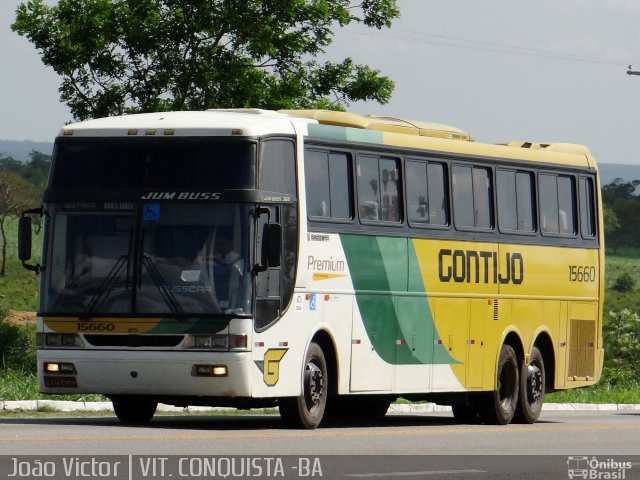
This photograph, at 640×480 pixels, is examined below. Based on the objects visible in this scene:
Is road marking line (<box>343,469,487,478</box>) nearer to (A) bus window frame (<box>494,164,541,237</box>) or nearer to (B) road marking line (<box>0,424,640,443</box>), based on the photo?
(B) road marking line (<box>0,424,640,443</box>)

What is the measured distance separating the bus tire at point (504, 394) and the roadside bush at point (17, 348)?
43.2 feet

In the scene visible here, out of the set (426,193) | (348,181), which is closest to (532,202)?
(426,193)

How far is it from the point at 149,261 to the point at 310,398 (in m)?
2.36

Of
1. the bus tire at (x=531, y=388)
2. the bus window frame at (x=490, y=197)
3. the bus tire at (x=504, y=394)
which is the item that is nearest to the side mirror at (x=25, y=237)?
the bus window frame at (x=490, y=197)

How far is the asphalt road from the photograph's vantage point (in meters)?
14.5

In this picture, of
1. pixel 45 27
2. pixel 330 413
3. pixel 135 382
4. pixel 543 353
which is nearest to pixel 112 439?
pixel 135 382

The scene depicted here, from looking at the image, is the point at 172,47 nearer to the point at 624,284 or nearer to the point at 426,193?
the point at 426,193

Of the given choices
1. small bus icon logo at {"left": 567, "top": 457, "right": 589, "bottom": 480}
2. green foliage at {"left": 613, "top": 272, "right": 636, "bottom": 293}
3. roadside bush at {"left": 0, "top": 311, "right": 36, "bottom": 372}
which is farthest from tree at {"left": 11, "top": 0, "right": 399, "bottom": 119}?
green foliage at {"left": 613, "top": 272, "right": 636, "bottom": 293}

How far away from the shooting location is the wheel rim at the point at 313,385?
762 inches

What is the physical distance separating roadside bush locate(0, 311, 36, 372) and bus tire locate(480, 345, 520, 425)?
13170 mm

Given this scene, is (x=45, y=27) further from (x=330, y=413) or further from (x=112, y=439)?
(x=112, y=439)

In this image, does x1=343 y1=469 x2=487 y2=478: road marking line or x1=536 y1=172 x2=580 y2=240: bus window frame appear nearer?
x1=343 y1=469 x2=487 y2=478: road marking line

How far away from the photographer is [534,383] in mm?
24969

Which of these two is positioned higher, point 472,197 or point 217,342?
point 472,197
